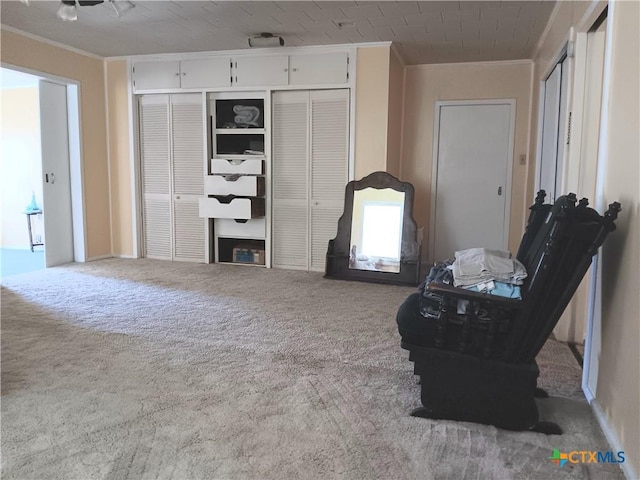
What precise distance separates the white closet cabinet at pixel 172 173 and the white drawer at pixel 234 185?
277 mm

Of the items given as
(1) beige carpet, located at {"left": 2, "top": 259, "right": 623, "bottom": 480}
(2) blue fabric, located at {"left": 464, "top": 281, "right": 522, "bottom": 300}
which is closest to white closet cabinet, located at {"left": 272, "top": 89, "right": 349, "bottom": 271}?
(1) beige carpet, located at {"left": 2, "top": 259, "right": 623, "bottom": 480}

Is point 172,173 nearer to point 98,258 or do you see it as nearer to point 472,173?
point 98,258

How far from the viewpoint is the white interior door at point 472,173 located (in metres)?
5.54

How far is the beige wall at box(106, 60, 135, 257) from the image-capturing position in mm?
5641

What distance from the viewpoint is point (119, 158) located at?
19.0 feet

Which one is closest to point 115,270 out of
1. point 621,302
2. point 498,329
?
point 498,329

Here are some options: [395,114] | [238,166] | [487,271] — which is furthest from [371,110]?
[487,271]

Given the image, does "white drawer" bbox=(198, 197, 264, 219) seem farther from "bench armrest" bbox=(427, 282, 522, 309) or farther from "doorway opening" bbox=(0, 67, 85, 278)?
"bench armrest" bbox=(427, 282, 522, 309)

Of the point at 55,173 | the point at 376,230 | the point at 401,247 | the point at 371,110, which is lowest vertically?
the point at 401,247

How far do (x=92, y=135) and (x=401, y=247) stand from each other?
3.62 metres

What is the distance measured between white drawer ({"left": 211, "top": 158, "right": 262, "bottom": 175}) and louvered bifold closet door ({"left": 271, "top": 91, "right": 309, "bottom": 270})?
7.2 inches

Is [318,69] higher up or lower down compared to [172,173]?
higher up

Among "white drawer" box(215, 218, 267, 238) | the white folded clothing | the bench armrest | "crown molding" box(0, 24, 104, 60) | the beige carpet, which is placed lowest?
the beige carpet

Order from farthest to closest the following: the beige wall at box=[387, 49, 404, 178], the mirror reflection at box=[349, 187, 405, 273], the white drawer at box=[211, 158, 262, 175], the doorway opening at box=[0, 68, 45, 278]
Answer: the doorway opening at box=[0, 68, 45, 278]
the white drawer at box=[211, 158, 262, 175]
the beige wall at box=[387, 49, 404, 178]
the mirror reflection at box=[349, 187, 405, 273]
